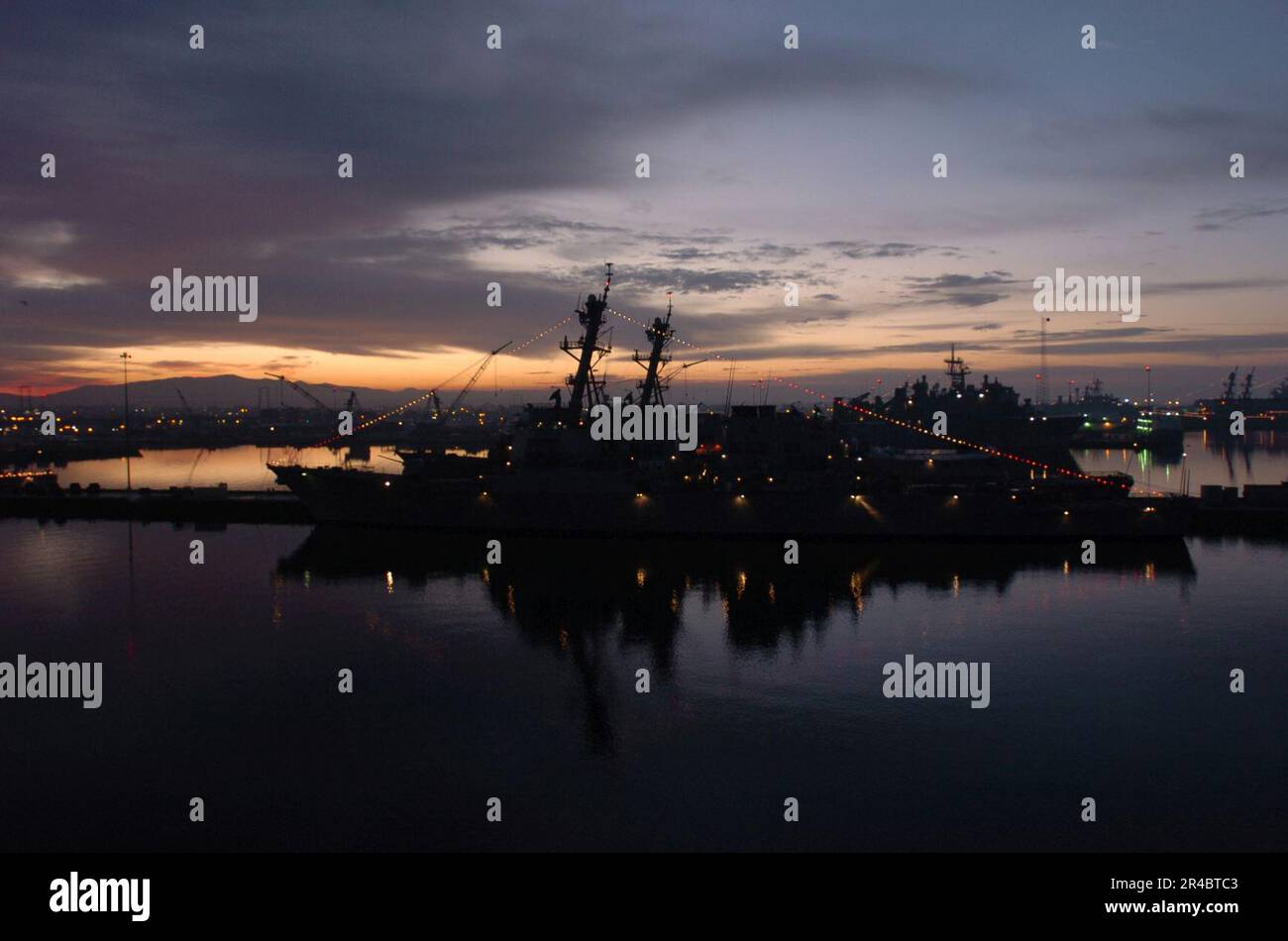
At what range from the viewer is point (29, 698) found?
57.2 ft

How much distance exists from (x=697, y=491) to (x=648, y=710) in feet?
61.8

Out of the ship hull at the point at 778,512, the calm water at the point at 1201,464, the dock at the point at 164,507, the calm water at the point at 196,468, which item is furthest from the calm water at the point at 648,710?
the calm water at the point at 1201,464

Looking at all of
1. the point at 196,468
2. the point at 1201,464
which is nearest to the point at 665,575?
the point at 196,468

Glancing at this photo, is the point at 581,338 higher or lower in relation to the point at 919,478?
higher

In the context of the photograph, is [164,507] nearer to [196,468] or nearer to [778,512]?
[778,512]

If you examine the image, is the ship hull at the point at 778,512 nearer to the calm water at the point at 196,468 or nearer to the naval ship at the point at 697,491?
the naval ship at the point at 697,491

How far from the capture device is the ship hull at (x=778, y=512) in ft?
111

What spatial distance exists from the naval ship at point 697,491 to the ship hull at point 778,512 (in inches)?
2.2

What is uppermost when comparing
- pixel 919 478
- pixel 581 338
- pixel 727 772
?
pixel 581 338

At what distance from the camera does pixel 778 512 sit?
3438 centimetres
